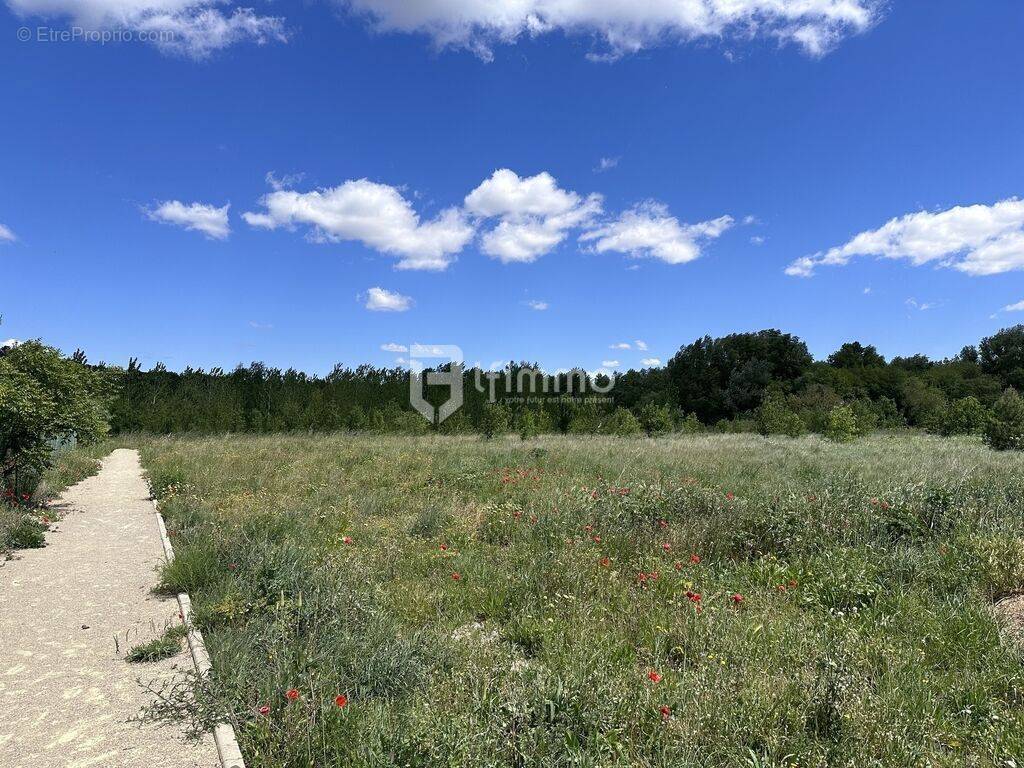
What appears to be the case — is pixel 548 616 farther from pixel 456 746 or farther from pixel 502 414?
pixel 502 414

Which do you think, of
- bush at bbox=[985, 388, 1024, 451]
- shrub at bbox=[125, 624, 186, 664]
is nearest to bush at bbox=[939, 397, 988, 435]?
bush at bbox=[985, 388, 1024, 451]

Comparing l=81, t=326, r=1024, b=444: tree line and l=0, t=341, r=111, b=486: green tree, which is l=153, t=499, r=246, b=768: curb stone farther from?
l=81, t=326, r=1024, b=444: tree line

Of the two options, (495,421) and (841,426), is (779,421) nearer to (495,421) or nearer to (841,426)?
(841,426)

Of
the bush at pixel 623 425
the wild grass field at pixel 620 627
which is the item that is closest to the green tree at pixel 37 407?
the wild grass field at pixel 620 627

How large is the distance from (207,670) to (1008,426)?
2567 centimetres

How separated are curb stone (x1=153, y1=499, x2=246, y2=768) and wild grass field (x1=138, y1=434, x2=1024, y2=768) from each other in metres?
A: 0.08

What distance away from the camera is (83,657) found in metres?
3.98

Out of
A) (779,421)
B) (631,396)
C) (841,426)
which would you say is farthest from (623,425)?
(631,396)

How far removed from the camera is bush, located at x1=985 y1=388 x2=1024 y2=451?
18.5 meters

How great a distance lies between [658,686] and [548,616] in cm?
131

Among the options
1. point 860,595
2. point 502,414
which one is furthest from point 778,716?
point 502,414

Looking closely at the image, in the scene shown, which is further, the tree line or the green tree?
the tree line

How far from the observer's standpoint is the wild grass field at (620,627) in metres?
2.79

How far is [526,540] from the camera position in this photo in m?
6.57
